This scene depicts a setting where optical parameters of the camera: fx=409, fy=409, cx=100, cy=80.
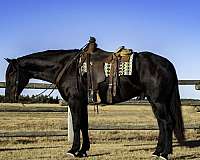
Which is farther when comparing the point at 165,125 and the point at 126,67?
the point at 126,67

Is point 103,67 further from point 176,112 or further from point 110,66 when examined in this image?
point 176,112

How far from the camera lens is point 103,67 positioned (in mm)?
7777

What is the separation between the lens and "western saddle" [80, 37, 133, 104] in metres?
7.59

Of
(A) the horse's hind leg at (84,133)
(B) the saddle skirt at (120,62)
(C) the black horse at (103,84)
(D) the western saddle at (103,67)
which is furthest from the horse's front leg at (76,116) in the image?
(B) the saddle skirt at (120,62)

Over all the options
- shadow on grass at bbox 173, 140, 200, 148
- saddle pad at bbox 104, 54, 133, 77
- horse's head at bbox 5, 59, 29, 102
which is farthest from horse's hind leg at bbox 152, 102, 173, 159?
horse's head at bbox 5, 59, 29, 102

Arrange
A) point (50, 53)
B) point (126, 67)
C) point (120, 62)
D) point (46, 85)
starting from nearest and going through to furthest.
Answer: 1. point (126, 67)
2. point (120, 62)
3. point (50, 53)
4. point (46, 85)

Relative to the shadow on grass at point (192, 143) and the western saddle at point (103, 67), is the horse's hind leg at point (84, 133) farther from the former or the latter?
the shadow on grass at point (192, 143)

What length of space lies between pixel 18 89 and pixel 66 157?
5.40ft

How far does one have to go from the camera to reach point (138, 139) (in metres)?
10.9

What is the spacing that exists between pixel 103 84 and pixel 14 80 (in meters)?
1.77

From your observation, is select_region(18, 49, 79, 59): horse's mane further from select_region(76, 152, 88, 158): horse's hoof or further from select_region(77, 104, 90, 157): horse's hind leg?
select_region(76, 152, 88, 158): horse's hoof

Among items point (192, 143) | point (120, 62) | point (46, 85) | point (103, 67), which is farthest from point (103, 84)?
point (192, 143)

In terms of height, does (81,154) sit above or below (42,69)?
below

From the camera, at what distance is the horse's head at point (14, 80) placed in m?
8.04
